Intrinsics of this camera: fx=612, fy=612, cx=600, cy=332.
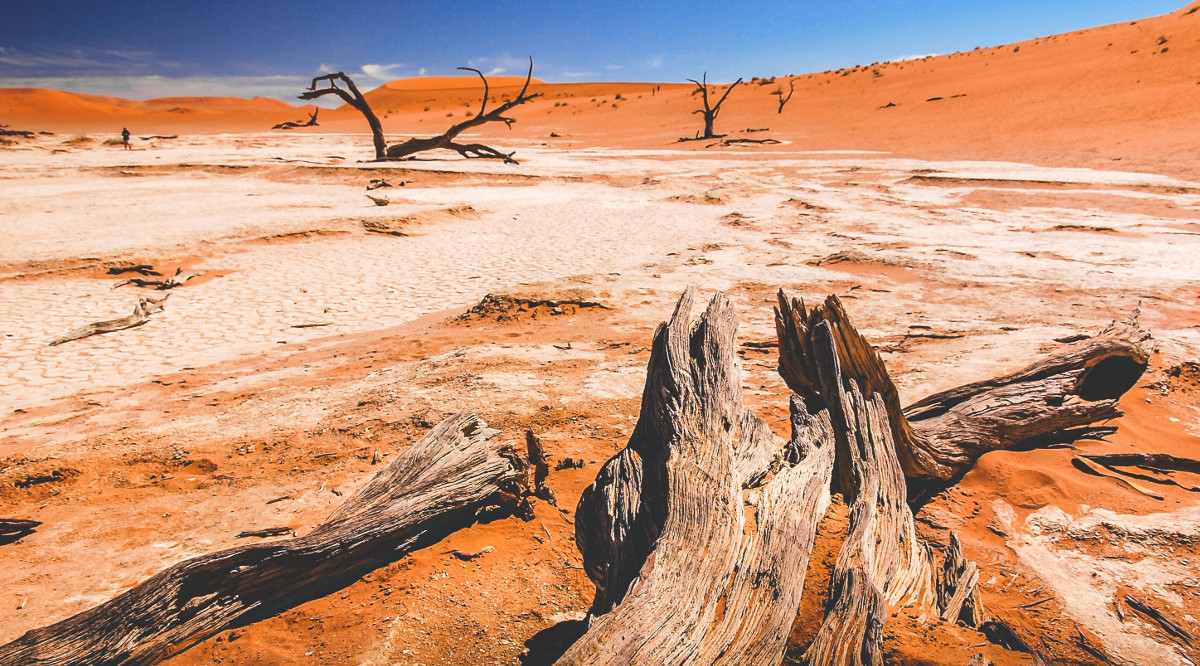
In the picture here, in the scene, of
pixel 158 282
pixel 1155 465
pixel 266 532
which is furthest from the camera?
pixel 158 282

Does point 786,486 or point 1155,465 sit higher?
point 786,486

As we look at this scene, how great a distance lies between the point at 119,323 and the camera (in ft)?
18.7

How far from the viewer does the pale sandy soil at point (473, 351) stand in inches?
89.7

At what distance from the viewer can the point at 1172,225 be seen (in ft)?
28.3

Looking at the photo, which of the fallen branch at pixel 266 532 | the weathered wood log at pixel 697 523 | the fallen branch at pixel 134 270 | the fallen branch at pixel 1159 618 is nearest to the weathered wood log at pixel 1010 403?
the weathered wood log at pixel 697 523

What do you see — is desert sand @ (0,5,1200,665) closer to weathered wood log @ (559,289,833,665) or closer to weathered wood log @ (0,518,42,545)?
weathered wood log @ (0,518,42,545)

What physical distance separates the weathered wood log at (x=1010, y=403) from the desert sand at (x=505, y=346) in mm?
169

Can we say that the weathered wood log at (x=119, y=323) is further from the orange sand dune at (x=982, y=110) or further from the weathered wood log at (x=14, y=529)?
the orange sand dune at (x=982, y=110)

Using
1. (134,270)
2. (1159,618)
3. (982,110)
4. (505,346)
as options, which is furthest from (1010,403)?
(982,110)

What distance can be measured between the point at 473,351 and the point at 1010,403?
357cm

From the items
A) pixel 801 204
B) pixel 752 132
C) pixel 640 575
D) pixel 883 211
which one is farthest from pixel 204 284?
pixel 752 132

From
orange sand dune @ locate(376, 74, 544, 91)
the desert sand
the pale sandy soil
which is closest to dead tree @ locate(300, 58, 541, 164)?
the desert sand

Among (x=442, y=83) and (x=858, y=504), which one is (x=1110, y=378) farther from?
(x=442, y=83)

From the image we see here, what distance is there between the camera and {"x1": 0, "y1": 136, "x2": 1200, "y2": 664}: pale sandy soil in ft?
7.48
